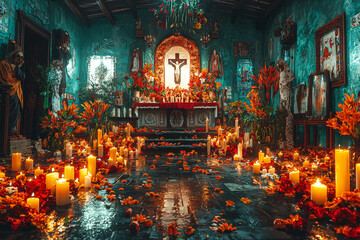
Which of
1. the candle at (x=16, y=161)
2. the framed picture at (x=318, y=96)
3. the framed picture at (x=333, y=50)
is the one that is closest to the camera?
the candle at (x=16, y=161)

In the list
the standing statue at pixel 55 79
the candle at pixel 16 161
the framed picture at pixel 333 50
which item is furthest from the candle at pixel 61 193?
the framed picture at pixel 333 50

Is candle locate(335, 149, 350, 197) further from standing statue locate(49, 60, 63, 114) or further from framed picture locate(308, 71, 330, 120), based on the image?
standing statue locate(49, 60, 63, 114)

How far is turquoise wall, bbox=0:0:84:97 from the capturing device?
6917 mm

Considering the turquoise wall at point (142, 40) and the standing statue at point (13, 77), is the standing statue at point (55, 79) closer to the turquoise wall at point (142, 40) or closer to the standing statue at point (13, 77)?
the standing statue at point (13, 77)

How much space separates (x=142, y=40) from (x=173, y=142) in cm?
768

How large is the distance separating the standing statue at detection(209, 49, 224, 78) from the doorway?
7604mm

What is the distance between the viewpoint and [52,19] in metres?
9.76

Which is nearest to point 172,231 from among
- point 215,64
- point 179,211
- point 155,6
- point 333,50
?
point 179,211

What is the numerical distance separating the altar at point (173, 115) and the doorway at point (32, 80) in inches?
130

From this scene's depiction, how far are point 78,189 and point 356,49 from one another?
22.9ft

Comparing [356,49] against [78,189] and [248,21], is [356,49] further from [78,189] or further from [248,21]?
[248,21]

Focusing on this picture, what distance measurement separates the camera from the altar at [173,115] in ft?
30.5

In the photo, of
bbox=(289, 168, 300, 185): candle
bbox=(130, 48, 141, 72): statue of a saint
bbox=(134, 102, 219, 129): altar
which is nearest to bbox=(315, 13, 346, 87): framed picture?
bbox=(134, 102, 219, 129): altar

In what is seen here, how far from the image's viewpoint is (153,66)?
13.1 m
